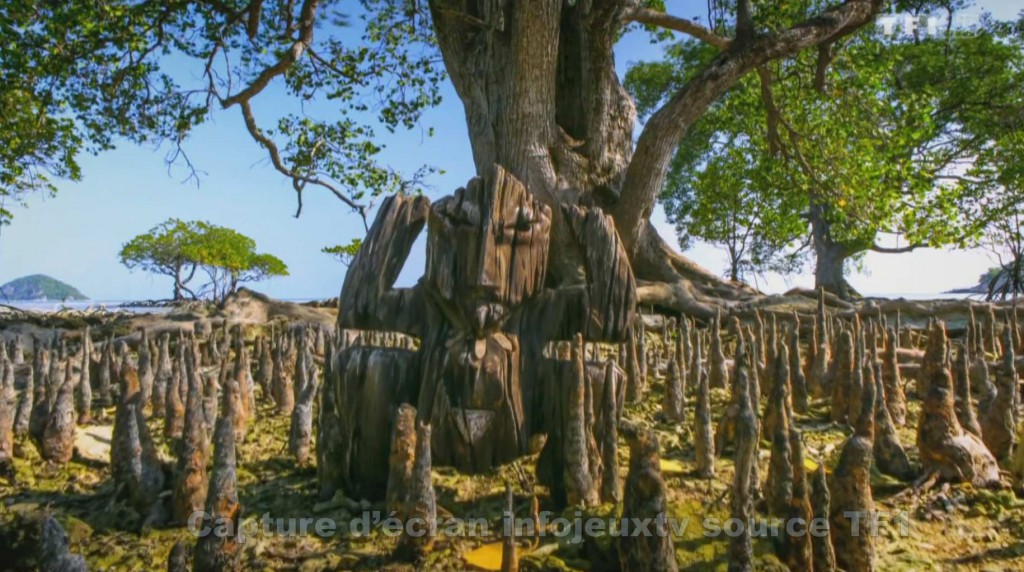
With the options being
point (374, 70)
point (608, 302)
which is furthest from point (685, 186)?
point (608, 302)

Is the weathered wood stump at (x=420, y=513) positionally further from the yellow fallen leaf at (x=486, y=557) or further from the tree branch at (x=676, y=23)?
the tree branch at (x=676, y=23)

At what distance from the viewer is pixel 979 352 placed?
17.9 ft

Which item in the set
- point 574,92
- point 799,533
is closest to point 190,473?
point 799,533

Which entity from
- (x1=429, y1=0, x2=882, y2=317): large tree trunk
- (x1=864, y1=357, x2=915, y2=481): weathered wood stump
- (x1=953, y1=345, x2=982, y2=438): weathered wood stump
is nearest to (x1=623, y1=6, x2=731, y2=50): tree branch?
(x1=429, y1=0, x2=882, y2=317): large tree trunk

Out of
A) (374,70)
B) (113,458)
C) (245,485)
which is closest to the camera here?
(113,458)

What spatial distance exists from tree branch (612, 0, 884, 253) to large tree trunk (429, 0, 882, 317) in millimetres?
16

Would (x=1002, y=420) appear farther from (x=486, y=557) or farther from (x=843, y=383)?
(x=486, y=557)

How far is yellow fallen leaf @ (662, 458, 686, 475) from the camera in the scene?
3.68m

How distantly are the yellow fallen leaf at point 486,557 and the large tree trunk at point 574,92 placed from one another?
5972 millimetres

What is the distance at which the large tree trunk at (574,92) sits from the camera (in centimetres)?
888

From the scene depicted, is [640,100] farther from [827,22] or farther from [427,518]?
[427,518]

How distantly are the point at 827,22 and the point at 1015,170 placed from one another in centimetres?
1282

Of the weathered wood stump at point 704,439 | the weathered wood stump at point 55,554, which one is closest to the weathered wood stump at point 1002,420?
the weathered wood stump at point 704,439

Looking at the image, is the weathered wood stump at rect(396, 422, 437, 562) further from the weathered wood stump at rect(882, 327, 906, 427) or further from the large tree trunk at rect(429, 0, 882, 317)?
the large tree trunk at rect(429, 0, 882, 317)
